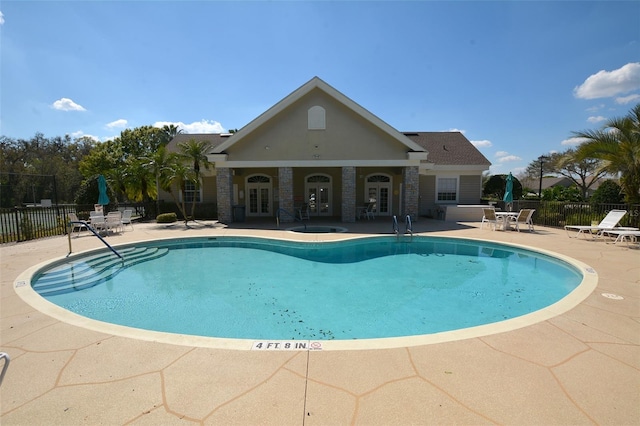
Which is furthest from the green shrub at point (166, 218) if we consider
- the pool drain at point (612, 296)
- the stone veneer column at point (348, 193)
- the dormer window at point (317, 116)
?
the pool drain at point (612, 296)

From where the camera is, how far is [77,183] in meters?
43.4

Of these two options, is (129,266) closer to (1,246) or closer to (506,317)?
(1,246)

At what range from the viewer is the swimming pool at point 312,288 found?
18.9 ft

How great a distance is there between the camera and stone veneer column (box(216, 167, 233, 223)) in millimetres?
17500

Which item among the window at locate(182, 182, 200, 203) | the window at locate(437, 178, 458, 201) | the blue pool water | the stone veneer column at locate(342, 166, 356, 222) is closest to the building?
the stone veneer column at locate(342, 166, 356, 222)

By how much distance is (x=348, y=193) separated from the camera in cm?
1747

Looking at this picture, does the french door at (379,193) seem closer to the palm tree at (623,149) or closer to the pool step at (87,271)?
the palm tree at (623,149)

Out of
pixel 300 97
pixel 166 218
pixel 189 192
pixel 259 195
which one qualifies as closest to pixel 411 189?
pixel 300 97

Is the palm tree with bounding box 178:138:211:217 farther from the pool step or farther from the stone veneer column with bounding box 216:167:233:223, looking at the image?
the pool step

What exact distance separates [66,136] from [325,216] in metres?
57.2

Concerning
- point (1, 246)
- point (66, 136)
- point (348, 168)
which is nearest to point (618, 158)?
point (348, 168)

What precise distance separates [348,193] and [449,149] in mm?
10248

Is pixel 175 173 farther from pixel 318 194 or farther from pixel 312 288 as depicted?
pixel 312 288

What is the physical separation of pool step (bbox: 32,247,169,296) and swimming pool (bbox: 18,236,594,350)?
0.10ft
